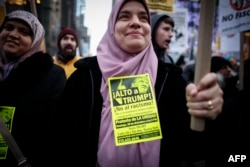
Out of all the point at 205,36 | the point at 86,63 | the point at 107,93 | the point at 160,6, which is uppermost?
the point at 160,6

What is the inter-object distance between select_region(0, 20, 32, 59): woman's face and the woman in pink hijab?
22.7 inches

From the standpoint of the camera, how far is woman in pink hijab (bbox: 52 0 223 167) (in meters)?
1.52

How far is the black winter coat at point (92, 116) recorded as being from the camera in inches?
63.1

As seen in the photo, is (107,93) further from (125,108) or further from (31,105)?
(31,105)

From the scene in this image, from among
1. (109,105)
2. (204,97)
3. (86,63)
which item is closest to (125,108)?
(109,105)

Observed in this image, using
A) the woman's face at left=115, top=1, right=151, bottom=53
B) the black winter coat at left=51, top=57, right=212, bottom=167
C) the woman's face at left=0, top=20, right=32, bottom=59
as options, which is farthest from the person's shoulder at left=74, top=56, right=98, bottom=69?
the woman's face at left=0, top=20, right=32, bottom=59

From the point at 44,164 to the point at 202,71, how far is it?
1.38 metres

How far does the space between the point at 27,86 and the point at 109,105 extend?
0.71m

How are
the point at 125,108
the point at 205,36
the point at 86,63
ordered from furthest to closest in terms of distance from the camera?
1. the point at 86,63
2. the point at 125,108
3. the point at 205,36

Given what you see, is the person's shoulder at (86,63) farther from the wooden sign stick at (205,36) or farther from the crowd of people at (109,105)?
the wooden sign stick at (205,36)

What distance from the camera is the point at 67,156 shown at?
1.69m

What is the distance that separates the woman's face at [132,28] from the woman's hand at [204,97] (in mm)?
701

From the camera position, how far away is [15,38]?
2.12 m

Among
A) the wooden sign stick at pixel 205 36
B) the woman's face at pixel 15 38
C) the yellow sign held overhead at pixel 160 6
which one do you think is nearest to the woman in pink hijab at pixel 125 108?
the wooden sign stick at pixel 205 36
